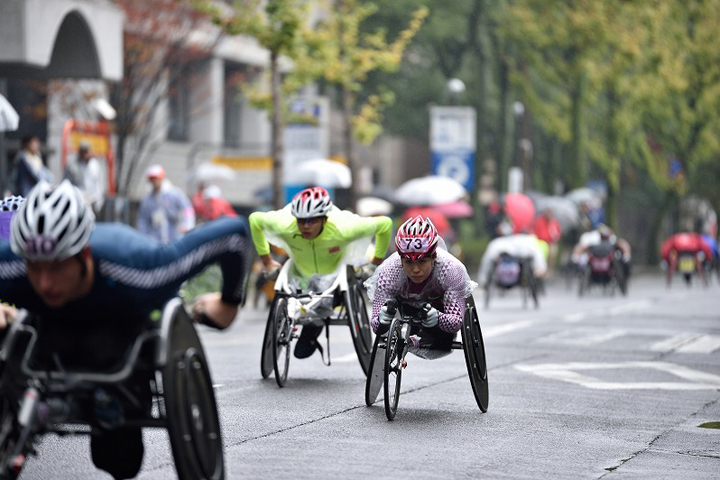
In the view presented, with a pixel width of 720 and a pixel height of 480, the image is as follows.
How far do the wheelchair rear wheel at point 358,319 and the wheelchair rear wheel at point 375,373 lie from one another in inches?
60.3

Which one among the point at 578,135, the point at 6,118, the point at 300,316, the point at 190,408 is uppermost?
the point at 578,135

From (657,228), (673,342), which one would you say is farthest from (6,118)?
(657,228)

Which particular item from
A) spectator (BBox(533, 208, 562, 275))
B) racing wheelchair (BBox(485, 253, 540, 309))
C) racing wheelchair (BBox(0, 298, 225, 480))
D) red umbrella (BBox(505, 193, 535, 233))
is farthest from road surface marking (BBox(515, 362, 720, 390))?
spectator (BBox(533, 208, 562, 275))

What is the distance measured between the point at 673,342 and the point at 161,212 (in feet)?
24.9

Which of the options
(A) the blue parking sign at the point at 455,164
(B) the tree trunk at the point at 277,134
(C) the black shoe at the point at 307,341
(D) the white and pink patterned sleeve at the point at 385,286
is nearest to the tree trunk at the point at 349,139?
(A) the blue parking sign at the point at 455,164

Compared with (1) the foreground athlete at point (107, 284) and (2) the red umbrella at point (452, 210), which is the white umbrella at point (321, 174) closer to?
(2) the red umbrella at point (452, 210)

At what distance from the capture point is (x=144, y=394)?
602 centimetres

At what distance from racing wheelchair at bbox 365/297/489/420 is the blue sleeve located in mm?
3382

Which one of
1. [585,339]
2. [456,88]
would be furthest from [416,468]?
[456,88]

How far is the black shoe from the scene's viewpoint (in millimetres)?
11797

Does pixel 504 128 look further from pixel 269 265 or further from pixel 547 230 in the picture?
pixel 269 265

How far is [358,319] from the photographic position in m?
11.8

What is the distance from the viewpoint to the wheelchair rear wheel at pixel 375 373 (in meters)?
9.67

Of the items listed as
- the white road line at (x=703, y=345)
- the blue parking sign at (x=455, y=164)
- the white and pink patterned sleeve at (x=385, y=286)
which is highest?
the blue parking sign at (x=455, y=164)
